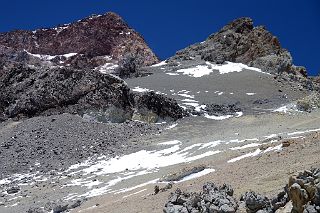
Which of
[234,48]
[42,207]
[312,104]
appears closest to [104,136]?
[42,207]

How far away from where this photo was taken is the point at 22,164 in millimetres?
28844

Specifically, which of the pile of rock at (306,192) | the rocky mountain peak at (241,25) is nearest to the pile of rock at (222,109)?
the rocky mountain peak at (241,25)

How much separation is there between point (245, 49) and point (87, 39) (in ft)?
165

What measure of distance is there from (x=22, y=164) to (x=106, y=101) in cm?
1010

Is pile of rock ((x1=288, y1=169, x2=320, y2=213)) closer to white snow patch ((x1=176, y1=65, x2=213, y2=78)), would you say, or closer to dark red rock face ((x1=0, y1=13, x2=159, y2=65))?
white snow patch ((x1=176, y1=65, x2=213, y2=78))

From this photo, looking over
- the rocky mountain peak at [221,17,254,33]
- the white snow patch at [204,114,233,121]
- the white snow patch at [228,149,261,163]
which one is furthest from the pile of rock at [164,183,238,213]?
the rocky mountain peak at [221,17,254,33]

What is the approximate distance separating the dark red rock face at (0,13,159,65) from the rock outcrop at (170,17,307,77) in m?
33.3

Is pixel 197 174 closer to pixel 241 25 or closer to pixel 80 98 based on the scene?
pixel 80 98

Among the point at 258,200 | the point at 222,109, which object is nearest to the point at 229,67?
the point at 222,109

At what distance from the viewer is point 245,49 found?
61.4 m

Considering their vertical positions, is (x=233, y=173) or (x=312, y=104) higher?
(x=312, y=104)

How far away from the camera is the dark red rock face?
101 meters

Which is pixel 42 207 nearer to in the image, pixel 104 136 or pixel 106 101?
pixel 104 136

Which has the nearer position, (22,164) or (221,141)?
(221,141)
